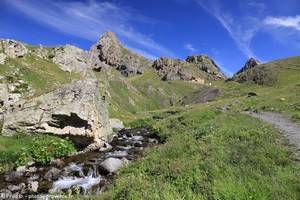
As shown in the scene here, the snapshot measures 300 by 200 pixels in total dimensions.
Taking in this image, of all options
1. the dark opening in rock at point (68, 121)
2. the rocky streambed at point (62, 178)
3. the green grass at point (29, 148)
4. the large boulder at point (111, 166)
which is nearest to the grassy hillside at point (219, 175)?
the rocky streambed at point (62, 178)

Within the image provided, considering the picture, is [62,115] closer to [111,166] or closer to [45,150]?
[45,150]

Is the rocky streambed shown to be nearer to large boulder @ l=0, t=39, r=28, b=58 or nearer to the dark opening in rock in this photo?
the dark opening in rock

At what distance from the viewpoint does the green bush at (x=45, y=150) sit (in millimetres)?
27156

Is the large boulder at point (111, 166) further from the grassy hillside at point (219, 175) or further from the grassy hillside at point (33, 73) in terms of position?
the grassy hillside at point (33, 73)

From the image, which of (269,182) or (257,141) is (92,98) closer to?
(257,141)

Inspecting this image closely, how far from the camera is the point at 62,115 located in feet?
108

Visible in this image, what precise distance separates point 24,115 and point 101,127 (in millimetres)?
9361

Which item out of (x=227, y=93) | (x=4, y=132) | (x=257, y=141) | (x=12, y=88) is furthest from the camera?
(x=227, y=93)

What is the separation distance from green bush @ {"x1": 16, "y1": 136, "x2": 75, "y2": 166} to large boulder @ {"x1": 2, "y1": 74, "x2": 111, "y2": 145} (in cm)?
147

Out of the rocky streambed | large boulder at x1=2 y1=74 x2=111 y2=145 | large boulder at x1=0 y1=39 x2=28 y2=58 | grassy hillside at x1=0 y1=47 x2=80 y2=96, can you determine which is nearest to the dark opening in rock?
large boulder at x1=2 y1=74 x2=111 y2=145

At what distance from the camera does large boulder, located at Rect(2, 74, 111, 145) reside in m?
32.1

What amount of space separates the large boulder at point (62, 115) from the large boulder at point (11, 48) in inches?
1435

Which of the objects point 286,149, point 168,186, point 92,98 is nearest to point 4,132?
point 92,98

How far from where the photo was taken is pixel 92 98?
37062 mm
